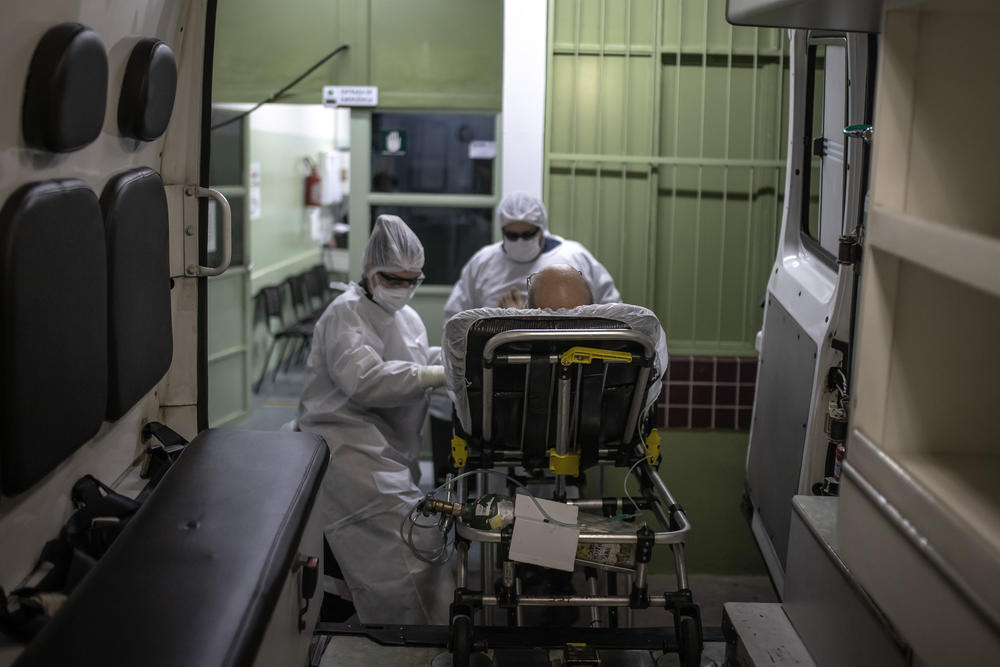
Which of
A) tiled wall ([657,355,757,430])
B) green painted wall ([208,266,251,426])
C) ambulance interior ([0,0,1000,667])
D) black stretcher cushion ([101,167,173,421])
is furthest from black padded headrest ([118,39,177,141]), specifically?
green painted wall ([208,266,251,426])

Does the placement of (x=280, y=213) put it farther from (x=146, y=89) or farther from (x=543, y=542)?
(x=543, y=542)

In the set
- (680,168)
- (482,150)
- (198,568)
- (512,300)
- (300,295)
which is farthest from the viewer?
(300,295)

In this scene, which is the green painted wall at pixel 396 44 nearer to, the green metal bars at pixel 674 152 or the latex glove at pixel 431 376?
the green metal bars at pixel 674 152

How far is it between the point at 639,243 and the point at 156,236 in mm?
2509

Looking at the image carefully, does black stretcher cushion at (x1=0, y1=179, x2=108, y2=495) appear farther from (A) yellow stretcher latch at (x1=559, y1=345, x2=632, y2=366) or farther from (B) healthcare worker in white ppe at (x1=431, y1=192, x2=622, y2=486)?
(B) healthcare worker in white ppe at (x1=431, y1=192, x2=622, y2=486)

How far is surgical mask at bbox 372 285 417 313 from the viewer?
352 centimetres

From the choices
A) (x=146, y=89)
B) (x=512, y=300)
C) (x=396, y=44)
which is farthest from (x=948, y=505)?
(x=396, y=44)

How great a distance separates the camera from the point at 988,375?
4.51 feet

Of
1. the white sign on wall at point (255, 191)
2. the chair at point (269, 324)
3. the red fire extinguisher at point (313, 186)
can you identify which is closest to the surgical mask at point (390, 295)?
the chair at point (269, 324)

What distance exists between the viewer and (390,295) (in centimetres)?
353

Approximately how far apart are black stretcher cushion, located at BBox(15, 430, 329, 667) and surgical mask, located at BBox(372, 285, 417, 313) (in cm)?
137

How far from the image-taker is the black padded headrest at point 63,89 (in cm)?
164

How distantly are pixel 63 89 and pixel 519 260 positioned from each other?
2.76m

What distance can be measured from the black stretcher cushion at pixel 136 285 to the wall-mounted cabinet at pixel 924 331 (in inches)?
61.3
